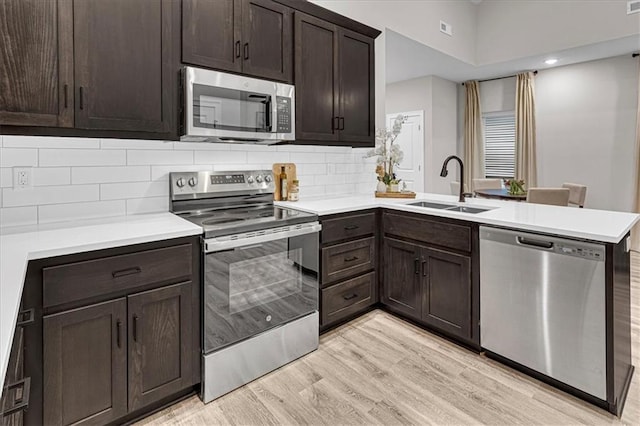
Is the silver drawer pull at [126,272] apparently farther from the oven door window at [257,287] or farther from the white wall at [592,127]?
the white wall at [592,127]

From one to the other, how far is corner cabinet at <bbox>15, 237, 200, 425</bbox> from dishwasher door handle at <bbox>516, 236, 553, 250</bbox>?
1.81 metres

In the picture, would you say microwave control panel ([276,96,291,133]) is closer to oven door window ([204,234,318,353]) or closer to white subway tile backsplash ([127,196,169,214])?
oven door window ([204,234,318,353])

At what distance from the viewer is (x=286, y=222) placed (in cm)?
225

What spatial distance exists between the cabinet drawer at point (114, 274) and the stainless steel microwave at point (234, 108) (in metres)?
0.77

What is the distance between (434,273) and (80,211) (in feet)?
7.53

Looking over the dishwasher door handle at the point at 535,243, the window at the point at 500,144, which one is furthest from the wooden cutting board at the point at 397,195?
A: the window at the point at 500,144

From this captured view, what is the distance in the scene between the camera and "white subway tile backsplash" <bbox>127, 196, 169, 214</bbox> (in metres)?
2.26

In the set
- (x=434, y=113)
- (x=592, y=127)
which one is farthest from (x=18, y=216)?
(x=592, y=127)

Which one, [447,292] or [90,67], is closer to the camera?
[90,67]

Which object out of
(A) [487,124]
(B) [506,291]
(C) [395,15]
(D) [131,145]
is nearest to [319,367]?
(B) [506,291]

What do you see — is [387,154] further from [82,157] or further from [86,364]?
[86,364]

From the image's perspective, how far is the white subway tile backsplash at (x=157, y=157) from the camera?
2.26 meters

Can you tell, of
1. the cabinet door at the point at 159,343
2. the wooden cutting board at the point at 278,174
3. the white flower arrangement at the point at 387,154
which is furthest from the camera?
the white flower arrangement at the point at 387,154

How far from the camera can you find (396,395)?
203cm
